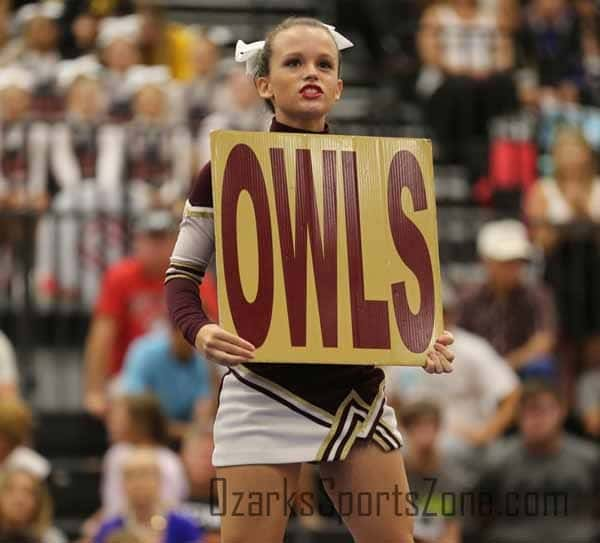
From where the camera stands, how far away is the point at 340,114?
13422mm

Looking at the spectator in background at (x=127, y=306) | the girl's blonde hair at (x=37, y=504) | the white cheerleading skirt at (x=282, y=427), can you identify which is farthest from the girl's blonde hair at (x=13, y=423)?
the white cheerleading skirt at (x=282, y=427)

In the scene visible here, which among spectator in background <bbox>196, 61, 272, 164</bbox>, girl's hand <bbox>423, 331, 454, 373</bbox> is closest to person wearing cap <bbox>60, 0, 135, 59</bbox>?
spectator in background <bbox>196, 61, 272, 164</bbox>

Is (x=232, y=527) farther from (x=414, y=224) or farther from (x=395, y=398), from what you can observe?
(x=395, y=398)

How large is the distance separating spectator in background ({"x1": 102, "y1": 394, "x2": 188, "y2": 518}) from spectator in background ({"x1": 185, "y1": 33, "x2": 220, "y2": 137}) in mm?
2841

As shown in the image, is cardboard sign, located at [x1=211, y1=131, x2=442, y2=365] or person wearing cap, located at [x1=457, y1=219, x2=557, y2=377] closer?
cardboard sign, located at [x1=211, y1=131, x2=442, y2=365]

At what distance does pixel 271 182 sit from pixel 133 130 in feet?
21.5

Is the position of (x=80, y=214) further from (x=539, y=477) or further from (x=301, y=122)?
(x=301, y=122)

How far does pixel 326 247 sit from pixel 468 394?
17.8ft

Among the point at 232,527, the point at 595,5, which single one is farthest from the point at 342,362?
the point at 595,5

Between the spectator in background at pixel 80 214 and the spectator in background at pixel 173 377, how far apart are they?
1173mm

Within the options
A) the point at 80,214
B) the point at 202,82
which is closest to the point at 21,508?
the point at 80,214

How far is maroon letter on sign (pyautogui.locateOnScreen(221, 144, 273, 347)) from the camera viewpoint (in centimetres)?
514

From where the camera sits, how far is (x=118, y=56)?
41.8 ft

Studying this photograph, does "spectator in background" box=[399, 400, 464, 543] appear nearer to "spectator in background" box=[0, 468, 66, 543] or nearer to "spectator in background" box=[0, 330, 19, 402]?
"spectator in background" box=[0, 468, 66, 543]
